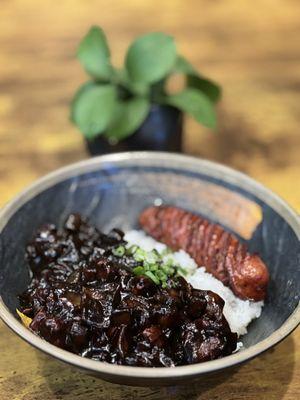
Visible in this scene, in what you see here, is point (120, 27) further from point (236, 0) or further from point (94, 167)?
point (94, 167)

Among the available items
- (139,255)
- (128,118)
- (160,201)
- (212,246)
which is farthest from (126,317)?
(128,118)

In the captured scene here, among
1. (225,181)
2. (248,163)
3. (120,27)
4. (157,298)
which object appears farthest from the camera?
(120,27)

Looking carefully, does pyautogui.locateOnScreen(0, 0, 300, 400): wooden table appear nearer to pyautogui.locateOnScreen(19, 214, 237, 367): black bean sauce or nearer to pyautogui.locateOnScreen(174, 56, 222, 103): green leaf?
pyautogui.locateOnScreen(19, 214, 237, 367): black bean sauce

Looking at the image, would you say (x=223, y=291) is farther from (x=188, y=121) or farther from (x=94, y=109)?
(x=188, y=121)

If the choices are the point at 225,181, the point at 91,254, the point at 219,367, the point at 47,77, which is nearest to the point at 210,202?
the point at 225,181

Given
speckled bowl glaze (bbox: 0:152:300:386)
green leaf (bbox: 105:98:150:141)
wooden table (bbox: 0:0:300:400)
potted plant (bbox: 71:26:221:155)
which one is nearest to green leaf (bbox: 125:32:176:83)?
potted plant (bbox: 71:26:221:155)

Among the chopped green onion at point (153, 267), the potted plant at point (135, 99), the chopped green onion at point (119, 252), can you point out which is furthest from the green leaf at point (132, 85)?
the chopped green onion at point (153, 267)
